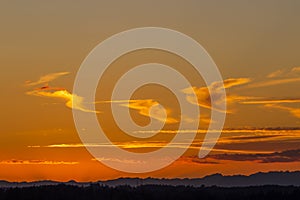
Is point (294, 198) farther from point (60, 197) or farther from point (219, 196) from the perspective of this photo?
point (60, 197)

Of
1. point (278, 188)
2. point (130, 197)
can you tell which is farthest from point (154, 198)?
point (278, 188)

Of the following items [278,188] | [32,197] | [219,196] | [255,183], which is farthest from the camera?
[255,183]

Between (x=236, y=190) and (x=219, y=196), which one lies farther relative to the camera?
(x=236, y=190)

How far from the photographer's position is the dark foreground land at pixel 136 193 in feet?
289

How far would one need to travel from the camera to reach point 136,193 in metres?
91.0

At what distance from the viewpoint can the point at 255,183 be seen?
10844cm

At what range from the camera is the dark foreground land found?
88.0m

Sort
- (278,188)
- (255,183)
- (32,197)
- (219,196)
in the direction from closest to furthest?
1. (32,197)
2. (219,196)
3. (278,188)
4. (255,183)

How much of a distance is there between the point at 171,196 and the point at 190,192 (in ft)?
12.6

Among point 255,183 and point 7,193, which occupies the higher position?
point 255,183

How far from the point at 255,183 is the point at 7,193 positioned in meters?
29.9

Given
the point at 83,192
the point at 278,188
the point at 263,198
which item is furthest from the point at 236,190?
the point at 83,192

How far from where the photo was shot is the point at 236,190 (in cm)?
10006

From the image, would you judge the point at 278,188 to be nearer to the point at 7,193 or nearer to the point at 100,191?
the point at 100,191
